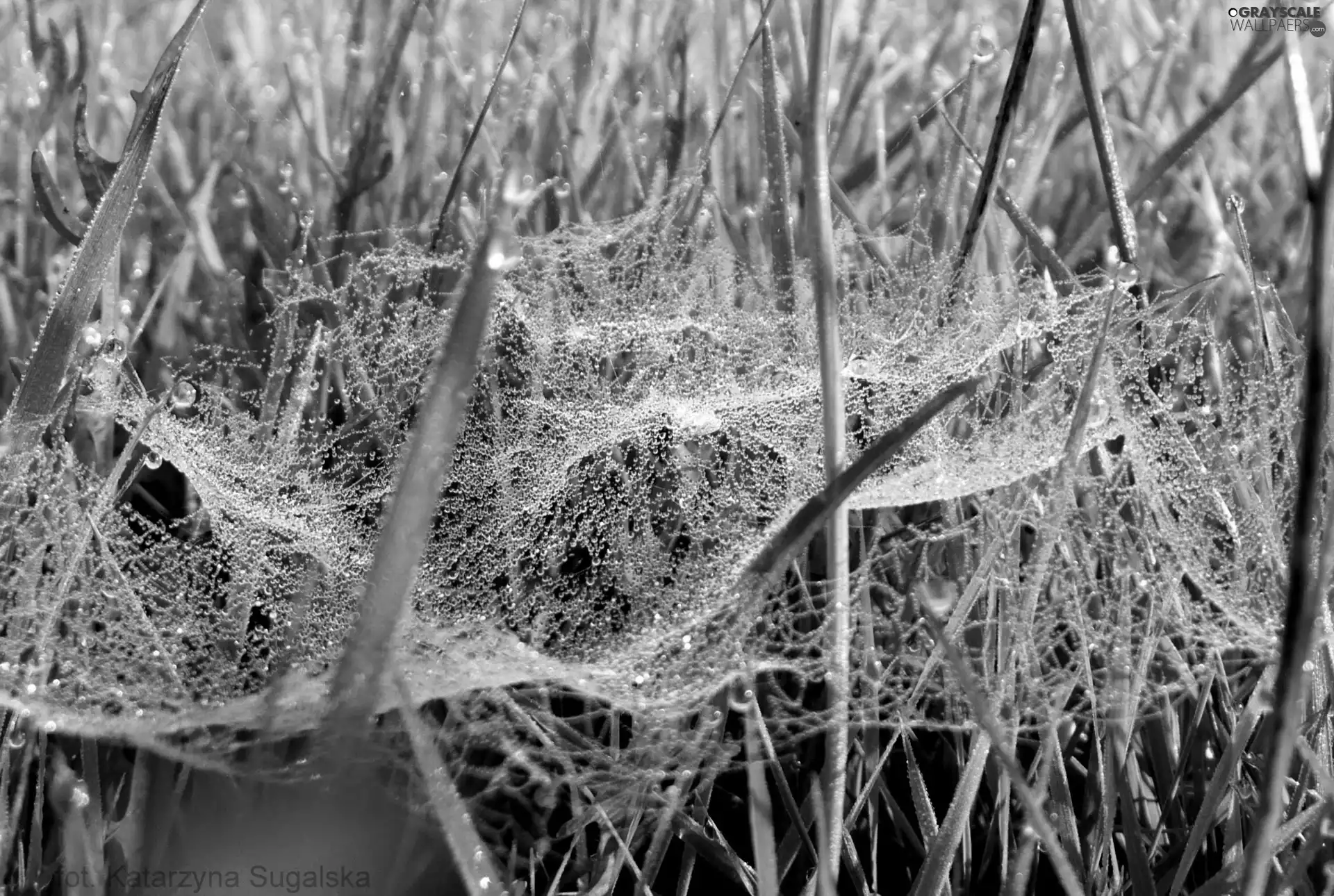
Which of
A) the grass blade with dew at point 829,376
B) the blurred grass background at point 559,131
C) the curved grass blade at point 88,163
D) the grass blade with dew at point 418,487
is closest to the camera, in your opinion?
the grass blade with dew at point 418,487

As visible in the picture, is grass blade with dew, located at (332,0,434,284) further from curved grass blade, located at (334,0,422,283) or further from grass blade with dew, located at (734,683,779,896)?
grass blade with dew, located at (734,683,779,896)

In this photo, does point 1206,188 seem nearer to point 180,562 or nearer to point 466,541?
point 466,541

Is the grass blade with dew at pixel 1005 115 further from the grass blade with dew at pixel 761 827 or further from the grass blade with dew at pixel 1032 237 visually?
the grass blade with dew at pixel 761 827

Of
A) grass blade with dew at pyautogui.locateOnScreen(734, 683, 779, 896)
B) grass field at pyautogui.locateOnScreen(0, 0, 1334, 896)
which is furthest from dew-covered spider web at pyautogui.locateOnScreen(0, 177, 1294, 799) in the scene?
grass blade with dew at pyautogui.locateOnScreen(734, 683, 779, 896)

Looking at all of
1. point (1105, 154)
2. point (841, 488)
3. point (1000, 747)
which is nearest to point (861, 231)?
point (1105, 154)

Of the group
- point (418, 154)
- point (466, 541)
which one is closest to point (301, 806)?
point (466, 541)

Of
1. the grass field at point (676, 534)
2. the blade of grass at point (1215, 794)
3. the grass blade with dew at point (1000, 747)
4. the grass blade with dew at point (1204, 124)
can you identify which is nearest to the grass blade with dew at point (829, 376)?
the grass field at point (676, 534)
